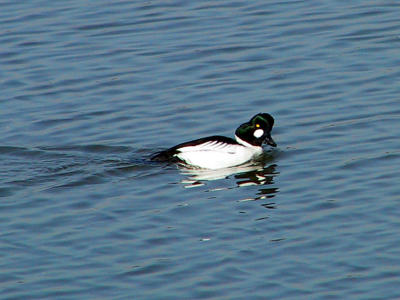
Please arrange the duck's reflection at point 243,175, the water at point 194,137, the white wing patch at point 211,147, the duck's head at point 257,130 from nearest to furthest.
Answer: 1. the water at point 194,137
2. the duck's reflection at point 243,175
3. the white wing patch at point 211,147
4. the duck's head at point 257,130

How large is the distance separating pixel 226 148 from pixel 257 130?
544 millimetres

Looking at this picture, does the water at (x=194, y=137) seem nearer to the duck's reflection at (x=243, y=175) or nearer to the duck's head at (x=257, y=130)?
the duck's reflection at (x=243, y=175)

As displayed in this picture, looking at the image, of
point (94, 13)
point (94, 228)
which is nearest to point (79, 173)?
point (94, 228)

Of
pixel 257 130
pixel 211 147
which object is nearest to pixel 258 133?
pixel 257 130

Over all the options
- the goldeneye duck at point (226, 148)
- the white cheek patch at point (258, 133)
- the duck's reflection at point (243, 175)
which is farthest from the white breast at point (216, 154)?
the white cheek patch at point (258, 133)

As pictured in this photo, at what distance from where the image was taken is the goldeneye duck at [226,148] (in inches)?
603

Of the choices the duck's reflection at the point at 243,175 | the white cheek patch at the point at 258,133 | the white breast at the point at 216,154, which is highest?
the white cheek patch at the point at 258,133

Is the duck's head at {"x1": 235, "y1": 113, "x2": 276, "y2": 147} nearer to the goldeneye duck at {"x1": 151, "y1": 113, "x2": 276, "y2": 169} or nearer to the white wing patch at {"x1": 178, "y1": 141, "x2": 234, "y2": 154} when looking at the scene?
the goldeneye duck at {"x1": 151, "y1": 113, "x2": 276, "y2": 169}

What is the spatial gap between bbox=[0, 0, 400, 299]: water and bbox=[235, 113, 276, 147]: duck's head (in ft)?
1.02

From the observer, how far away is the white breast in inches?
603

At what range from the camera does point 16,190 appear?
1450 centimetres

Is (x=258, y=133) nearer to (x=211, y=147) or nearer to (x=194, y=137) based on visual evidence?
(x=211, y=147)

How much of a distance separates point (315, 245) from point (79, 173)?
443 cm

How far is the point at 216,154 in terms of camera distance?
15672mm
